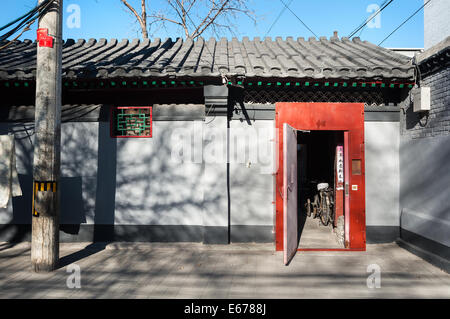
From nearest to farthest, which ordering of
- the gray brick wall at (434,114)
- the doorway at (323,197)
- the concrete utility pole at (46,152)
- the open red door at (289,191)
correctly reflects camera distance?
the concrete utility pole at (46,152)
the gray brick wall at (434,114)
the open red door at (289,191)
the doorway at (323,197)

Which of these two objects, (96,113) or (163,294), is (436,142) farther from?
(96,113)

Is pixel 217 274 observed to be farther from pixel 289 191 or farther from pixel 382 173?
pixel 382 173

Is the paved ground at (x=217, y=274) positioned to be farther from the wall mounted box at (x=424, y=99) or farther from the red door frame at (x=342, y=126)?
the wall mounted box at (x=424, y=99)

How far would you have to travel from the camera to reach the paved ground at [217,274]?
160 inches

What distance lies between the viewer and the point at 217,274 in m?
4.68

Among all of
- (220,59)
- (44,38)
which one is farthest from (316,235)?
(44,38)

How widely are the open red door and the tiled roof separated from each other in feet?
4.24

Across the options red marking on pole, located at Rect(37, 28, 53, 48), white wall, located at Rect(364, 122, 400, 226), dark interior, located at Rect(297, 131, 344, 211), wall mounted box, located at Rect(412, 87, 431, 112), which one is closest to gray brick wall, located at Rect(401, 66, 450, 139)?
wall mounted box, located at Rect(412, 87, 431, 112)

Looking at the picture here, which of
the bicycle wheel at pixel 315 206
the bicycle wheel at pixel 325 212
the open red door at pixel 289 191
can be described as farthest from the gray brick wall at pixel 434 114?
the bicycle wheel at pixel 315 206

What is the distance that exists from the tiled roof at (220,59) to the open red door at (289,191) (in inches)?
50.9

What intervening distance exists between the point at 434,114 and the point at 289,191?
10.3 feet

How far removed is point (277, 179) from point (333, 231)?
8.73 feet
